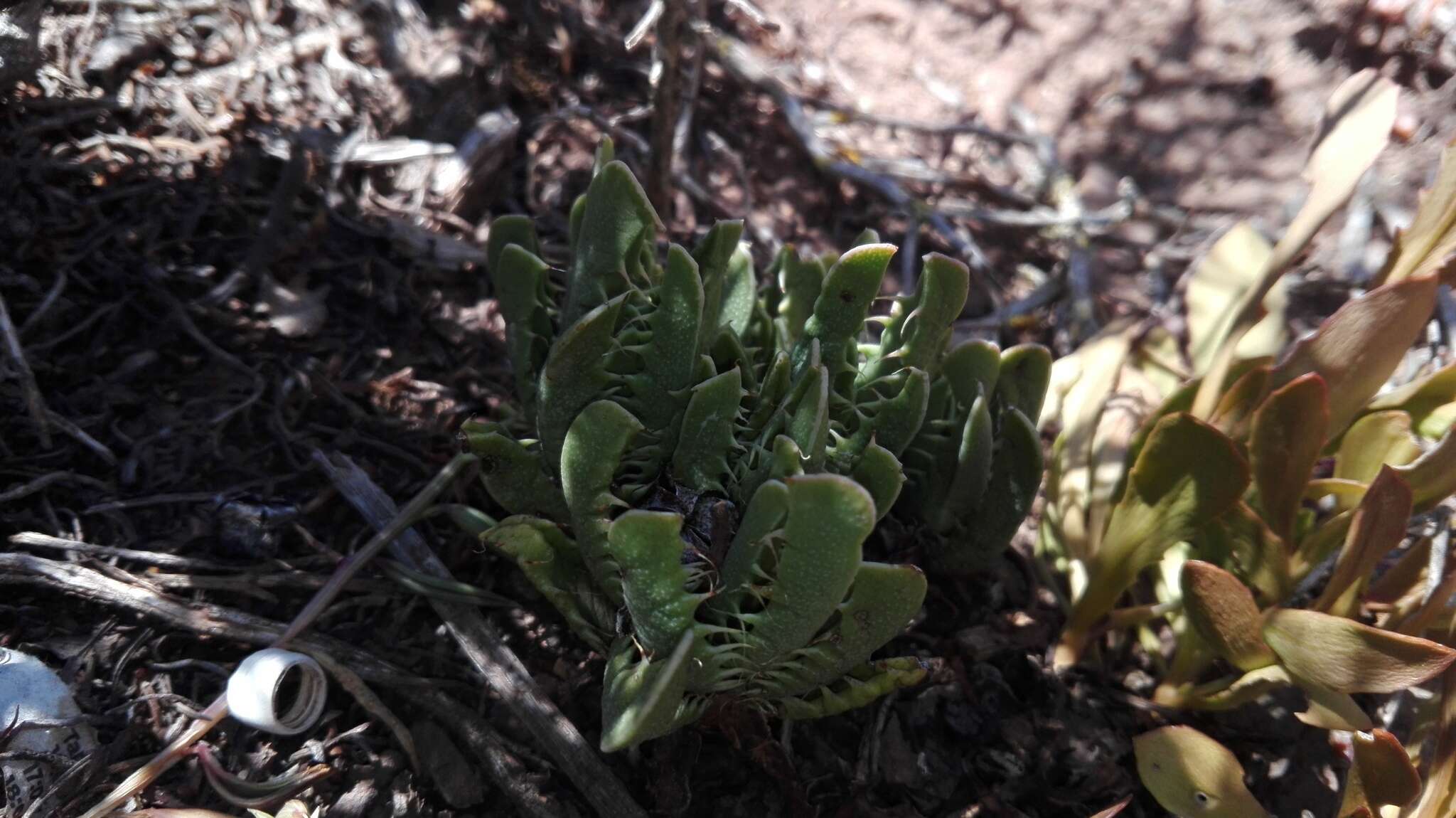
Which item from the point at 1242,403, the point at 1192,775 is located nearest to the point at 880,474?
the point at 1192,775

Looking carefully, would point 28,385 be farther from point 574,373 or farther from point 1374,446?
point 1374,446

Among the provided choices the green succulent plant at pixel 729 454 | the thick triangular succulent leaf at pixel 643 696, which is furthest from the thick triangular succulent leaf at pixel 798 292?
the thick triangular succulent leaf at pixel 643 696

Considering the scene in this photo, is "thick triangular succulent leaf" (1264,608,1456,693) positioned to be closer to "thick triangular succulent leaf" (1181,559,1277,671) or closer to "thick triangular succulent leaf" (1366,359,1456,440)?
"thick triangular succulent leaf" (1181,559,1277,671)

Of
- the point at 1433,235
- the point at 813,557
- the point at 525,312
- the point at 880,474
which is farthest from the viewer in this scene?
the point at 1433,235

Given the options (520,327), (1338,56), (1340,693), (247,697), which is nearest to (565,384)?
(520,327)

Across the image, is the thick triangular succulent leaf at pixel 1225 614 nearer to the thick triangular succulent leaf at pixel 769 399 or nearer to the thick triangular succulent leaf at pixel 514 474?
the thick triangular succulent leaf at pixel 769 399

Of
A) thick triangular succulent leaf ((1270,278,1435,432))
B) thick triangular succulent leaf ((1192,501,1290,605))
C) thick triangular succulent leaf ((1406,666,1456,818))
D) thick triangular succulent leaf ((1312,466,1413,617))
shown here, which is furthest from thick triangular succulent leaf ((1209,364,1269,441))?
thick triangular succulent leaf ((1406,666,1456,818))
